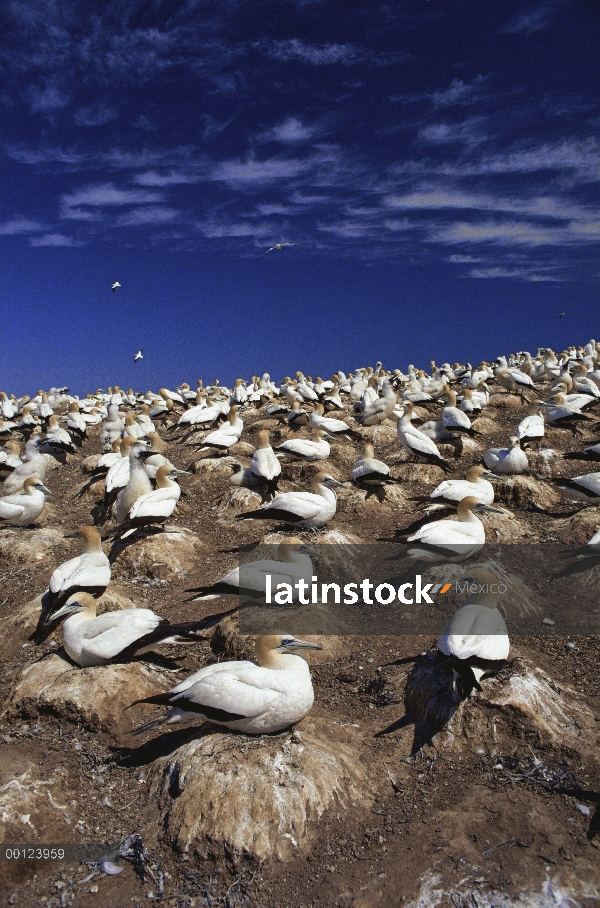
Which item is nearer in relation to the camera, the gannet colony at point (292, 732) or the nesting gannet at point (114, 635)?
the gannet colony at point (292, 732)

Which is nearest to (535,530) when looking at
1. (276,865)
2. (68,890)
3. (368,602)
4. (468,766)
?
(368,602)

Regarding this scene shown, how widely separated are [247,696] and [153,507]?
4.78 meters

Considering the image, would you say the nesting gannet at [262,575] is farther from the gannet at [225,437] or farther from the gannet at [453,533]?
the gannet at [225,437]

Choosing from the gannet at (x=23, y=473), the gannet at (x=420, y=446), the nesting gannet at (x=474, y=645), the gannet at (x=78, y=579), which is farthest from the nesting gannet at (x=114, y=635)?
the gannet at (x=420, y=446)

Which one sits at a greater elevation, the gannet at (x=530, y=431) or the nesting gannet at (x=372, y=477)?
the gannet at (x=530, y=431)

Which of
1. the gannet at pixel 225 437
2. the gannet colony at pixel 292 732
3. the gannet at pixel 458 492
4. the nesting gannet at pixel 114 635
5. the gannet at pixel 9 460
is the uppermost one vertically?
the gannet at pixel 225 437

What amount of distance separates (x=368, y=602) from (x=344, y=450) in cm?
633

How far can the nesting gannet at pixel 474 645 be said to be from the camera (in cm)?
480

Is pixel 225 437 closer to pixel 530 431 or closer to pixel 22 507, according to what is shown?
pixel 22 507

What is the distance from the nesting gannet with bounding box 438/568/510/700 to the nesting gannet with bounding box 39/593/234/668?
2.42m

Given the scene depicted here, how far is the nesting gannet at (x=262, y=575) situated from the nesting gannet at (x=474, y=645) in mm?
2023

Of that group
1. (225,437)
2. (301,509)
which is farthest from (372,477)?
(225,437)

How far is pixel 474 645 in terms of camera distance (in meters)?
4.83

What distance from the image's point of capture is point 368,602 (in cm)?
771
